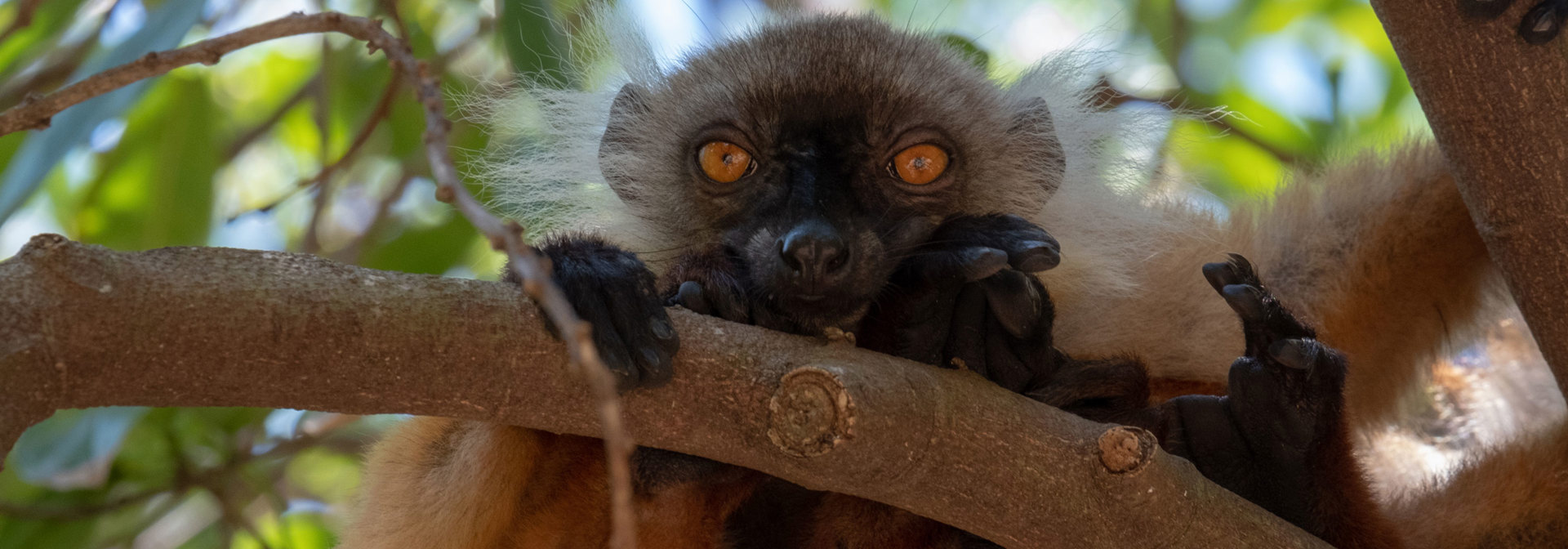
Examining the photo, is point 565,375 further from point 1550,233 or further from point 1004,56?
point 1004,56

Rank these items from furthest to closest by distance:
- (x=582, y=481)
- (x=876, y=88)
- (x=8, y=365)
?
(x=876, y=88)
(x=582, y=481)
(x=8, y=365)

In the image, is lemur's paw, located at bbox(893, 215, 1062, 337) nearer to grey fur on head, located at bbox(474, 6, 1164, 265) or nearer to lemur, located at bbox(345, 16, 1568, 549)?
lemur, located at bbox(345, 16, 1568, 549)

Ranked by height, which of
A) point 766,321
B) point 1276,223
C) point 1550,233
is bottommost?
point 1276,223

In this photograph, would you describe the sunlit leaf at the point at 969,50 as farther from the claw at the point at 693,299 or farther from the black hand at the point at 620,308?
the black hand at the point at 620,308

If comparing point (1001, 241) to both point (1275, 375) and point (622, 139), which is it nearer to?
point (1275, 375)

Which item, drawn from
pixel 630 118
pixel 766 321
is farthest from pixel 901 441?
pixel 630 118

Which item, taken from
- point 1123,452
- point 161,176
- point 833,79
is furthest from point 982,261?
point 161,176

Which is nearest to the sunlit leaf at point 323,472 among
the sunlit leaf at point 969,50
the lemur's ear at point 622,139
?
the lemur's ear at point 622,139
